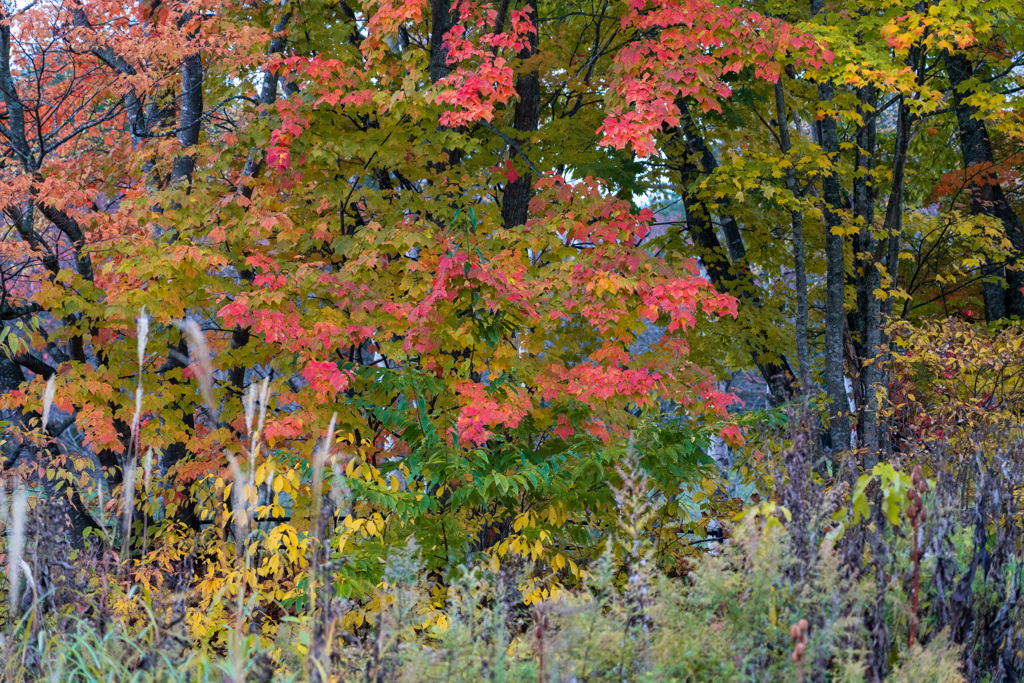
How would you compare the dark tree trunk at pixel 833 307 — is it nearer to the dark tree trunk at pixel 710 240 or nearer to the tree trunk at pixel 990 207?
the dark tree trunk at pixel 710 240

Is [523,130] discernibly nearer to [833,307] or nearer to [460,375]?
[460,375]

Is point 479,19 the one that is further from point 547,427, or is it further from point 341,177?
point 547,427

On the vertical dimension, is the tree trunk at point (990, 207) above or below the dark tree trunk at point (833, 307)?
above

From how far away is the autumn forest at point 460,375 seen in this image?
289 centimetres

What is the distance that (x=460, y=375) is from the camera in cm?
581

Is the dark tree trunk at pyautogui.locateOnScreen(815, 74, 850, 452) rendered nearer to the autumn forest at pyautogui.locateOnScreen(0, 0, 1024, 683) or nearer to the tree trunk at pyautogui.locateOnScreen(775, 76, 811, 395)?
the autumn forest at pyautogui.locateOnScreen(0, 0, 1024, 683)

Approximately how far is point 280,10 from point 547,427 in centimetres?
504

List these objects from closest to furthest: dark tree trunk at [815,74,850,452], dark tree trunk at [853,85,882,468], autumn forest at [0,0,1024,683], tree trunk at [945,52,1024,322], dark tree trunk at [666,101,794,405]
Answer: autumn forest at [0,0,1024,683], dark tree trunk at [815,74,850,452], dark tree trunk at [853,85,882,468], dark tree trunk at [666,101,794,405], tree trunk at [945,52,1024,322]

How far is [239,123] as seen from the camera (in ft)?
24.6

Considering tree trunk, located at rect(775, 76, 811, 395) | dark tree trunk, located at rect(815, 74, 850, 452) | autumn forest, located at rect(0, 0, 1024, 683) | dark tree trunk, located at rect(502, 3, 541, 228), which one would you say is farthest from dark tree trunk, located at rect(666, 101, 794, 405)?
dark tree trunk, located at rect(502, 3, 541, 228)

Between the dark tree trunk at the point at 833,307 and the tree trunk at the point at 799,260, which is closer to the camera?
the tree trunk at the point at 799,260

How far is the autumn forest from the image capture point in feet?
9.47

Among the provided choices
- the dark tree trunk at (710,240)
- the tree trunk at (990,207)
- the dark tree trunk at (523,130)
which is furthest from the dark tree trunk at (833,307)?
the dark tree trunk at (523,130)

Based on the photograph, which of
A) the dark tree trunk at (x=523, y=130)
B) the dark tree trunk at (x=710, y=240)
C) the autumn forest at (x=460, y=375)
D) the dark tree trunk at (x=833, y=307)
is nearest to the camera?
the autumn forest at (x=460, y=375)
